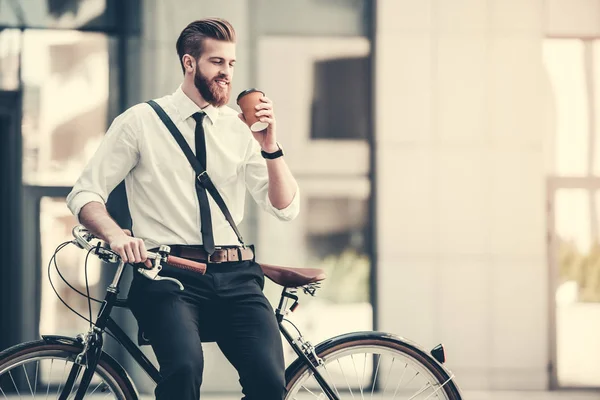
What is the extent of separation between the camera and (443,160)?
6.60 m

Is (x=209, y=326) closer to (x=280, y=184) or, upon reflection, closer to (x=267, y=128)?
(x=280, y=184)

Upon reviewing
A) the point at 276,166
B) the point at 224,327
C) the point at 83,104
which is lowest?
the point at 224,327

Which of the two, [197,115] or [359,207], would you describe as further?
[359,207]

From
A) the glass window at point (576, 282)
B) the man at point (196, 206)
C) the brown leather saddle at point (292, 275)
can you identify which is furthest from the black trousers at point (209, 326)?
the glass window at point (576, 282)

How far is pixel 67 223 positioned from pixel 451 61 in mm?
3119

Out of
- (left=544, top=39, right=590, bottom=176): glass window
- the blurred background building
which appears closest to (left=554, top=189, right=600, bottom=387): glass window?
the blurred background building

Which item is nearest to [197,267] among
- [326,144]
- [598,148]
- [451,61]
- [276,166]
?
[276,166]

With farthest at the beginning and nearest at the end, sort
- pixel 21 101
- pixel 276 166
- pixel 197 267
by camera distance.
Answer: pixel 21 101 → pixel 276 166 → pixel 197 267

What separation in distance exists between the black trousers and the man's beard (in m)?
0.63

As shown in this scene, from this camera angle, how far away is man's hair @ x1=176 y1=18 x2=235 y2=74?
335 cm

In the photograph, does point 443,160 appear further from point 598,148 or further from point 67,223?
point 67,223

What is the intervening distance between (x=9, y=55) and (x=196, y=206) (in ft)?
12.4

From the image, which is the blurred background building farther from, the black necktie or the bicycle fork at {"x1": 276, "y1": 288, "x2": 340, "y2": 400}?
the black necktie

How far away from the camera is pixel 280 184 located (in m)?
3.48
